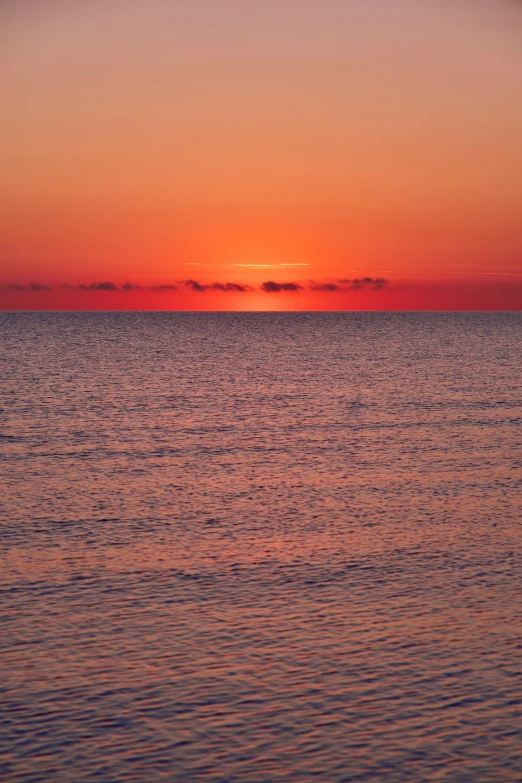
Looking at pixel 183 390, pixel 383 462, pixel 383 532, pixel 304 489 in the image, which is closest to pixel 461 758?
pixel 383 532

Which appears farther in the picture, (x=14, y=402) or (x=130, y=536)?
(x=14, y=402)

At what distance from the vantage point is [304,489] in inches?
1629

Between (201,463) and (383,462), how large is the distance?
967 centimetres

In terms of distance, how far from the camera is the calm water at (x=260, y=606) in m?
17.9

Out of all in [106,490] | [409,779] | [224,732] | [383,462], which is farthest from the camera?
[383,462]

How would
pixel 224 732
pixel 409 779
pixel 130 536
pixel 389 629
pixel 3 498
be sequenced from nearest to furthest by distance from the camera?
1. pixel 409 779
2. pixel 224 732
3. pixel 389 629
4. pixel 130 536
5. pixel 3 498

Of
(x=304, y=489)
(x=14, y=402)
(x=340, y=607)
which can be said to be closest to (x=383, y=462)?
(x=304, y=489)

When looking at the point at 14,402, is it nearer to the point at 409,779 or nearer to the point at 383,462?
the point at 383,462

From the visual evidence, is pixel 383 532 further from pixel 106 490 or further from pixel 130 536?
pixel 106 490

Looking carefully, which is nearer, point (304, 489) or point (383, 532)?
point (383, 532)

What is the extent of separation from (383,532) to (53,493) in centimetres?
1482

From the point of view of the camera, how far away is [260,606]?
1000 inches

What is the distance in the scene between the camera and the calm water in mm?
17906

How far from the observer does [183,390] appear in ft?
294
